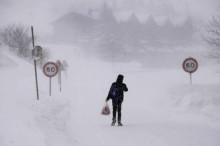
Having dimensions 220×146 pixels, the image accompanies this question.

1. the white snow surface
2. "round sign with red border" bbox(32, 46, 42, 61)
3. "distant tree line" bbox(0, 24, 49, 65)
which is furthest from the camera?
"distant tree line" bbox(0, 24, 49, 65)

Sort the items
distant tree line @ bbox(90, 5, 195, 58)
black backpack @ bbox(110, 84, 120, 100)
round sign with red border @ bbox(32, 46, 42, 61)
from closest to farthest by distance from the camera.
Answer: black backpack @ bbox(110, 84, 120, 100) → round sign with red border @ bbox(32, 46, 42, 61) → distant tree line @ bbox(90, 5, 195, 58)

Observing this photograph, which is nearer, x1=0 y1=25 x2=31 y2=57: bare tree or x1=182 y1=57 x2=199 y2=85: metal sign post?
x1=182 y1=57 x2=199 y2=85: metal sign post

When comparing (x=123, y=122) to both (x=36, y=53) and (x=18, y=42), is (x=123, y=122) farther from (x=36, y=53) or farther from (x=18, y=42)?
(x=18, y=42)

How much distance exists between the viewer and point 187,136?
9.42 metres

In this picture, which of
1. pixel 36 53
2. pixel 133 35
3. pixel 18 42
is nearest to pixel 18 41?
pixel 18 42

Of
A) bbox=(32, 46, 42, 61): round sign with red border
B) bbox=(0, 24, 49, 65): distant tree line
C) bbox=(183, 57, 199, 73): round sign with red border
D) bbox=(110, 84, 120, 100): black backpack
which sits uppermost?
bbox=(0, 24, 49, 65): distant tree line

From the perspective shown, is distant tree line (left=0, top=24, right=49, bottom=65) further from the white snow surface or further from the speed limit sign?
the speed limit sign

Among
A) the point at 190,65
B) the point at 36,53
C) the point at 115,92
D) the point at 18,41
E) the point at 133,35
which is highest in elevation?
the point at 133,35

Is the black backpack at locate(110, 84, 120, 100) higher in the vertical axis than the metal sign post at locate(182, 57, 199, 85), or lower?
lower

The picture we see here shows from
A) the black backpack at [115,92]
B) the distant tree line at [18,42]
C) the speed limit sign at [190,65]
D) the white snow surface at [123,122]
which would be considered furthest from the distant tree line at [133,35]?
the black backpack at [115,92]

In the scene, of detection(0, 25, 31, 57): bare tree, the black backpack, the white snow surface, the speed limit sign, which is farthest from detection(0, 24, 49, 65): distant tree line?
the black backpack

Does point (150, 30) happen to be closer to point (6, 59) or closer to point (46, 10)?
point (46, 10)

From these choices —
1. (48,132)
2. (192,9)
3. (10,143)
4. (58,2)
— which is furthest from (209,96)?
(58,2)

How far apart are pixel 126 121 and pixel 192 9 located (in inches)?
4415
